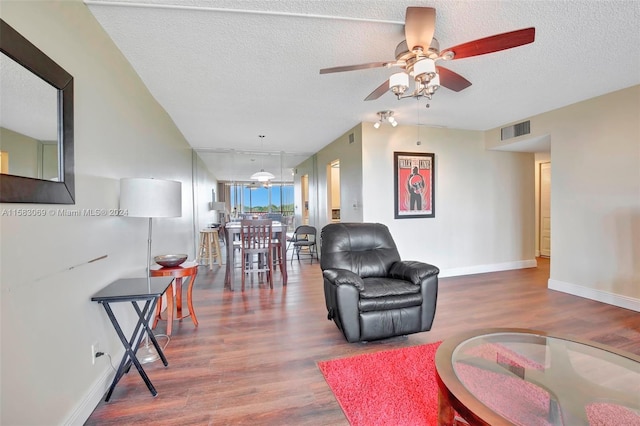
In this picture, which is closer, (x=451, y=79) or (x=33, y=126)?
(x=33, y=126)

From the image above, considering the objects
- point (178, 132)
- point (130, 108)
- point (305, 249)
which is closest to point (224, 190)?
point (305, 249)

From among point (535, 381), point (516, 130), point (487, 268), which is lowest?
point (487, 268)

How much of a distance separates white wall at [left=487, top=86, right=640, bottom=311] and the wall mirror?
520cm

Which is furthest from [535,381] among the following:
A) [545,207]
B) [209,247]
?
[545,207]

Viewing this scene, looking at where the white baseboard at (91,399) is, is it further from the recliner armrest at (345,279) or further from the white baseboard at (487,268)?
the white baseboard at (487,268)

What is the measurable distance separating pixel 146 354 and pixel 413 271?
91.7 inches

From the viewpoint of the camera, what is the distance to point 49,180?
1341mm

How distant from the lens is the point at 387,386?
181 cm

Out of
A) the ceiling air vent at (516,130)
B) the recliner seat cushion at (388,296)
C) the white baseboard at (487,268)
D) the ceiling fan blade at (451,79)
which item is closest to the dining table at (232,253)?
the recliner seat cushion at (388,296)

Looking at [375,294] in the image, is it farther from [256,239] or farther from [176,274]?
[256,239]

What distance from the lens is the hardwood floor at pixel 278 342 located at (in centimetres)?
164

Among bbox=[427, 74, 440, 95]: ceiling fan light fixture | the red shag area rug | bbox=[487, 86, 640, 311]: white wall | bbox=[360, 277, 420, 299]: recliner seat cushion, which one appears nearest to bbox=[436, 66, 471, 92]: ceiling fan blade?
bbox=[427, 74, 440, 95]: ceiling fan light fixture

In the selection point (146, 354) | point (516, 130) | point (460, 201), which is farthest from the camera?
point (460, 201)

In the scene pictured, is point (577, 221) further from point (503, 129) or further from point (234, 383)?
point (234, 383)
